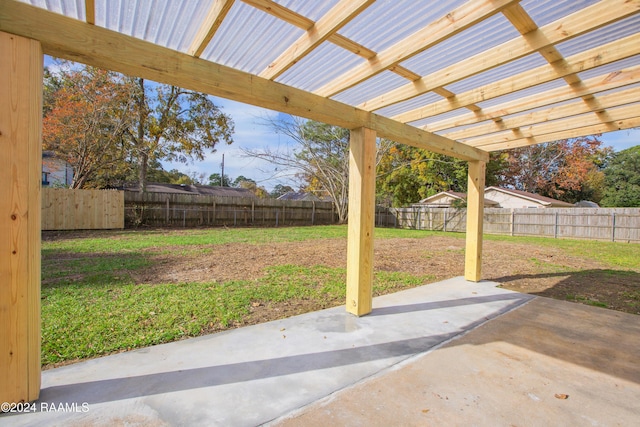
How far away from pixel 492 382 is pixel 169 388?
2130mm

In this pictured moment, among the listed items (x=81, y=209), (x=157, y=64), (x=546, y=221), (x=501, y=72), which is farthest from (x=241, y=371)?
(x=546, y=221)

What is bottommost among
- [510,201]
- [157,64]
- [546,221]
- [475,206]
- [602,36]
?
[546,221]

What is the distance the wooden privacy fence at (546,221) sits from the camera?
12.0m

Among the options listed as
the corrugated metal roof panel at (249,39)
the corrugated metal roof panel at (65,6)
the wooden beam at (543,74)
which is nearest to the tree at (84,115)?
the corrugated metal roof panel at (65,6)

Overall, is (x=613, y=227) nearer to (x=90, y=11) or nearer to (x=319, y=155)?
(x=319, y=155)

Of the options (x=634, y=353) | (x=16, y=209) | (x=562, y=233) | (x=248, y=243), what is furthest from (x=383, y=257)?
(x=562, y=233)

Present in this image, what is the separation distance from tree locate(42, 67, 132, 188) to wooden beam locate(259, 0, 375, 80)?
12334 mm

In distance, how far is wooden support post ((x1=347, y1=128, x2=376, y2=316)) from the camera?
319 centimetres

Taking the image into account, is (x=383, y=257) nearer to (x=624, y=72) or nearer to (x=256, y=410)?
(x=624, y=72)

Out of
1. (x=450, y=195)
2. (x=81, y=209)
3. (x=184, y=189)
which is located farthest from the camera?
(x=184, y=189)

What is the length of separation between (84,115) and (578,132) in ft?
47.1

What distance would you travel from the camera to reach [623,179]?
27688 millimetres

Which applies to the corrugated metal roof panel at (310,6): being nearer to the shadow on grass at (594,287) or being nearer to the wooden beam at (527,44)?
the wooden beam at (527,44)

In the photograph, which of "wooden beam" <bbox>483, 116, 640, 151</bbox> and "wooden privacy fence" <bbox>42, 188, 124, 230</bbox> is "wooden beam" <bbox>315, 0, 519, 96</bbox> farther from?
"wooden privacy fence" <bbox>42, 188, 124, 230</bbox>
